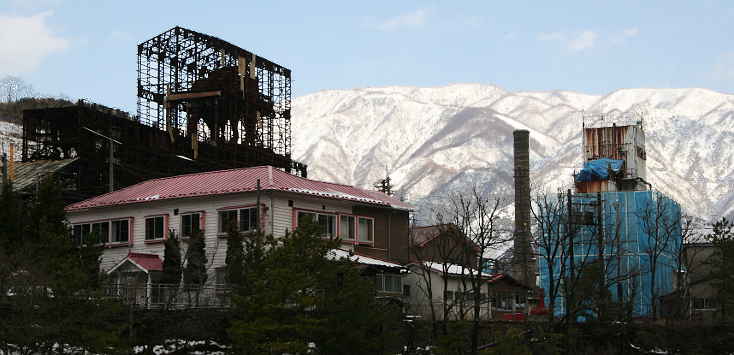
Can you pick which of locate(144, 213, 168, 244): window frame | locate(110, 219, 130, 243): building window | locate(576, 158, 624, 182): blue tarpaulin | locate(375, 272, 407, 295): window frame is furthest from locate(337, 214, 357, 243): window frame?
locate(576, 158, 624, 182): blue tarpaulin

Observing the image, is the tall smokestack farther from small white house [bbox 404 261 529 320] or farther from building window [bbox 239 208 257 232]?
building window [bbox 239 208 257 232]

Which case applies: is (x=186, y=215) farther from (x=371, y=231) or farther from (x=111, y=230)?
(x=371, y=231)

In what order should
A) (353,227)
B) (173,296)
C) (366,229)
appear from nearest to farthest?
(173,296)
(353,227)
(366,229)

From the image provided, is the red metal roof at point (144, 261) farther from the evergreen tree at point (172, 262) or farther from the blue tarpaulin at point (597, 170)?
the blue tarpaulin at point (597, 170)

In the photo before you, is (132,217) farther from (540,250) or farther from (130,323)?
(540,250)

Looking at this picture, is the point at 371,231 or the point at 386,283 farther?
the point at 371,231

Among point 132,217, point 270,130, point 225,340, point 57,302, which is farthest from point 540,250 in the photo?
point 57,302

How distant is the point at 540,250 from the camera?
86625 mm

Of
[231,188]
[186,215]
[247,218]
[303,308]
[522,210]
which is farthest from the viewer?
[522,210]

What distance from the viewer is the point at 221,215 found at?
52.4 meters

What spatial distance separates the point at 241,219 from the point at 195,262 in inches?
168

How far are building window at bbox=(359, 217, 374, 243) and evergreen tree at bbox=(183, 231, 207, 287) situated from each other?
9915mm

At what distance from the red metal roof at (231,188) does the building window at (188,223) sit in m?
1.12

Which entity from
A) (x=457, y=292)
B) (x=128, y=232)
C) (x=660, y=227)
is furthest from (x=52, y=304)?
(x=660, y=227)
